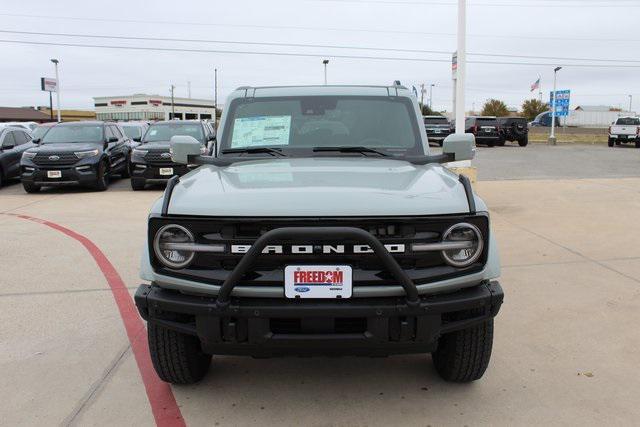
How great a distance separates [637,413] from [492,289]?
3.69ft

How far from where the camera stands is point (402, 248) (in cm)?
277

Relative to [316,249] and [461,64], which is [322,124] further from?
[461,64]

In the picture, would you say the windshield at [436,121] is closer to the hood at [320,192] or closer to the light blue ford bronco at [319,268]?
the hood at [320,192]

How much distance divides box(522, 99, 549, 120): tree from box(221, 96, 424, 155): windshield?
10007cm

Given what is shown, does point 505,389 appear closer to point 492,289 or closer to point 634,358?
point 492,289

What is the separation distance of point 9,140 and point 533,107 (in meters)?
95.4

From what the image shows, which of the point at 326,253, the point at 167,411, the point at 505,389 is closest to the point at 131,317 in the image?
the point at 167,411

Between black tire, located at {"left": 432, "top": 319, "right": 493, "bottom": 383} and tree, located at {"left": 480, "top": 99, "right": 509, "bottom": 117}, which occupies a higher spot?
tree, located at {"left": 480, "top": 99, "right": 509, "bottom": 117}

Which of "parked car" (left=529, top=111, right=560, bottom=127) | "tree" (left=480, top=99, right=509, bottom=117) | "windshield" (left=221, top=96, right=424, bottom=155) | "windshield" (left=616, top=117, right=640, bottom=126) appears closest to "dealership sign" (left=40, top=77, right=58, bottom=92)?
"windshield" (left=616, top=117, right=640, bottom=126)

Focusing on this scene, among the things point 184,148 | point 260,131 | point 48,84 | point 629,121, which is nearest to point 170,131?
point 260,131

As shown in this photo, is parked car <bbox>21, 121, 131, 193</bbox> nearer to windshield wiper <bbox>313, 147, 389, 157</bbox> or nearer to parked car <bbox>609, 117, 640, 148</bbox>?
windshield wiper <bbox>313, 147, 389, 157</bbox>

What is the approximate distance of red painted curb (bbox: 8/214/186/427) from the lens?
123 inches

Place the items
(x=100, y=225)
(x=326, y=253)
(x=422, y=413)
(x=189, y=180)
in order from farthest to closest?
(x=100, y=225)
(x=189, y=180)
(x=422, y=413)
(x=326, y=253)

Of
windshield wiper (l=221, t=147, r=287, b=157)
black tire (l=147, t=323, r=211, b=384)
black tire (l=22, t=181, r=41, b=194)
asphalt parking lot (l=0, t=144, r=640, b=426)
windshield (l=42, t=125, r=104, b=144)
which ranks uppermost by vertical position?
windshield (l=42, t=125, r=104, b=144)
